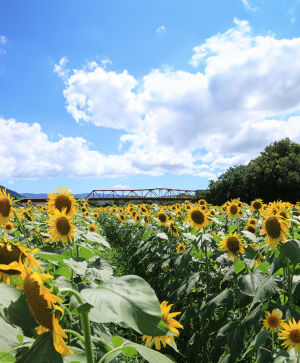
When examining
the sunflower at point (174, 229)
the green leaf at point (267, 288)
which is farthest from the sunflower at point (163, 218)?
the green leaf at point (267, 288)

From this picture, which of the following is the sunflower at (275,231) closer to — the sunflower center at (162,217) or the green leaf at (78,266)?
the green leaf at (78,266)

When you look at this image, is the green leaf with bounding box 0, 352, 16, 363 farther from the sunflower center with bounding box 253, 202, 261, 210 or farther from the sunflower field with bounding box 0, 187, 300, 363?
the sunflower center with bounding box 253, 202, 261, 210

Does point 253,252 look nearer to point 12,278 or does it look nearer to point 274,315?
point 274,315

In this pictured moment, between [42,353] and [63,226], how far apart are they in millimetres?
1840

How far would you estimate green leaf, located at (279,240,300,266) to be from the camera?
2.06m

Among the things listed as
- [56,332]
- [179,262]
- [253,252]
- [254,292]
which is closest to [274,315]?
[254,292]

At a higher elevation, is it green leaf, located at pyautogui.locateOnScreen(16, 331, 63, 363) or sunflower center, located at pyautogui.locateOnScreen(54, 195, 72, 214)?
sunflower center, located at pyautogui.locateOnScreen(54, 195, 72, 214)

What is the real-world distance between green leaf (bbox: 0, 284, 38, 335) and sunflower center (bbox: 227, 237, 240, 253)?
8.60ft

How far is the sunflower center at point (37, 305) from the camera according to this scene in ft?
2.24

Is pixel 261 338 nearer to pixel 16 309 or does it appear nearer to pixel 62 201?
pixel 16 309

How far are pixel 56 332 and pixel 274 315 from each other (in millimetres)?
2022

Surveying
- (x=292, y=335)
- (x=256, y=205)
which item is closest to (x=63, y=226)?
(x=292, y=335)

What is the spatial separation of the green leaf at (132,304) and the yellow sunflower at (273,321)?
1.75 meters

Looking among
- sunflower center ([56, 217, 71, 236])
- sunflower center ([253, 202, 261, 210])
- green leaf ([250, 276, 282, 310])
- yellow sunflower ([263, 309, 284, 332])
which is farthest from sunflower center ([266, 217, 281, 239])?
sunflower center ([253, 202, 261, 210])
